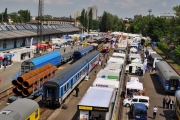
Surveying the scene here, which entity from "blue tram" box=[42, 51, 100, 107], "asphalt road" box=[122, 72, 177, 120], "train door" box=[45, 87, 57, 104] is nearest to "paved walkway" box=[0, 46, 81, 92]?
"blue tram" box=[42, 51, 100, 107]

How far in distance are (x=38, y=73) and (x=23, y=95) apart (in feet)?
12.1

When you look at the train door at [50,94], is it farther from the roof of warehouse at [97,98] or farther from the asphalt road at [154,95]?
the asphalt road at [154,95]

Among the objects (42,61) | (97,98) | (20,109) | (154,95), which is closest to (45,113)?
(97,98)

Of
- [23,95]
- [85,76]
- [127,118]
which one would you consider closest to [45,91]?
[23,95]

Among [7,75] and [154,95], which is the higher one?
[7,75]

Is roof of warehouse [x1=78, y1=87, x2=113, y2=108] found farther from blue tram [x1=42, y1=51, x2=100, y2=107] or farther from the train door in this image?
the train door

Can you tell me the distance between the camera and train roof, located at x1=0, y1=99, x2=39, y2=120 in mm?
15922

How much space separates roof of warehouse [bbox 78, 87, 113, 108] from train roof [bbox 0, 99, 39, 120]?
349 cm

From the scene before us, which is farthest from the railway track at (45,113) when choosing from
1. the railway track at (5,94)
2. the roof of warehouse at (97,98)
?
the railway track at (5,94)

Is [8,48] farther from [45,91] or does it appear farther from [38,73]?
[45,91]

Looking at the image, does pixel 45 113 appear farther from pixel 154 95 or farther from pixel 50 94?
pixel 154 95

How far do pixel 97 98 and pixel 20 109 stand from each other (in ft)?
18.2

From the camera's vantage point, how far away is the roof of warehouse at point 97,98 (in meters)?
17.8

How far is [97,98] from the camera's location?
19.1m
